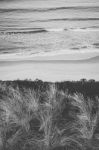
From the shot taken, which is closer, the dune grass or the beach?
the dune grass

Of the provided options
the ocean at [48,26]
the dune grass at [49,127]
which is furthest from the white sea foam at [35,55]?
the dune grass at [49,127]

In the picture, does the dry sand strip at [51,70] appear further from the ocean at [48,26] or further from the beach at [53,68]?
the ocean at [48,26]

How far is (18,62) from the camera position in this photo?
25.7ft

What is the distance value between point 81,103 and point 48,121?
1.03 meters

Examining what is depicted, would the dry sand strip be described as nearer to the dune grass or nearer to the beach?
the beach

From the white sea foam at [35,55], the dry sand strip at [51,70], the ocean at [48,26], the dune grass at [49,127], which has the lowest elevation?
the dune grass at [49,127]

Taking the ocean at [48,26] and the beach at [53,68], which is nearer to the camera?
the ocean at [48,26]

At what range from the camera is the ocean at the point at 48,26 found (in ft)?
22.5

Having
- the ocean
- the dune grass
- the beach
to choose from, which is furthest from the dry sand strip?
the dune grass

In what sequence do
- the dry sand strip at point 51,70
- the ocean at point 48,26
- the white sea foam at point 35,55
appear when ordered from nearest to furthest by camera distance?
1. the ocean at point 48,26
2. the dry sand strip at point 51,70
3. the white sea foam at point 35,55

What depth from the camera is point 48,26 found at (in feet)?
23.6

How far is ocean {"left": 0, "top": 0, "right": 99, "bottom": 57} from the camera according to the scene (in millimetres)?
6844

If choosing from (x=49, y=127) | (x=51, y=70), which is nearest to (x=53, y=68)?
(x=51, y=70)

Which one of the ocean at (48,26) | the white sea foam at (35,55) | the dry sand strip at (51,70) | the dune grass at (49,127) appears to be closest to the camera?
the dune grass at (49,127)
